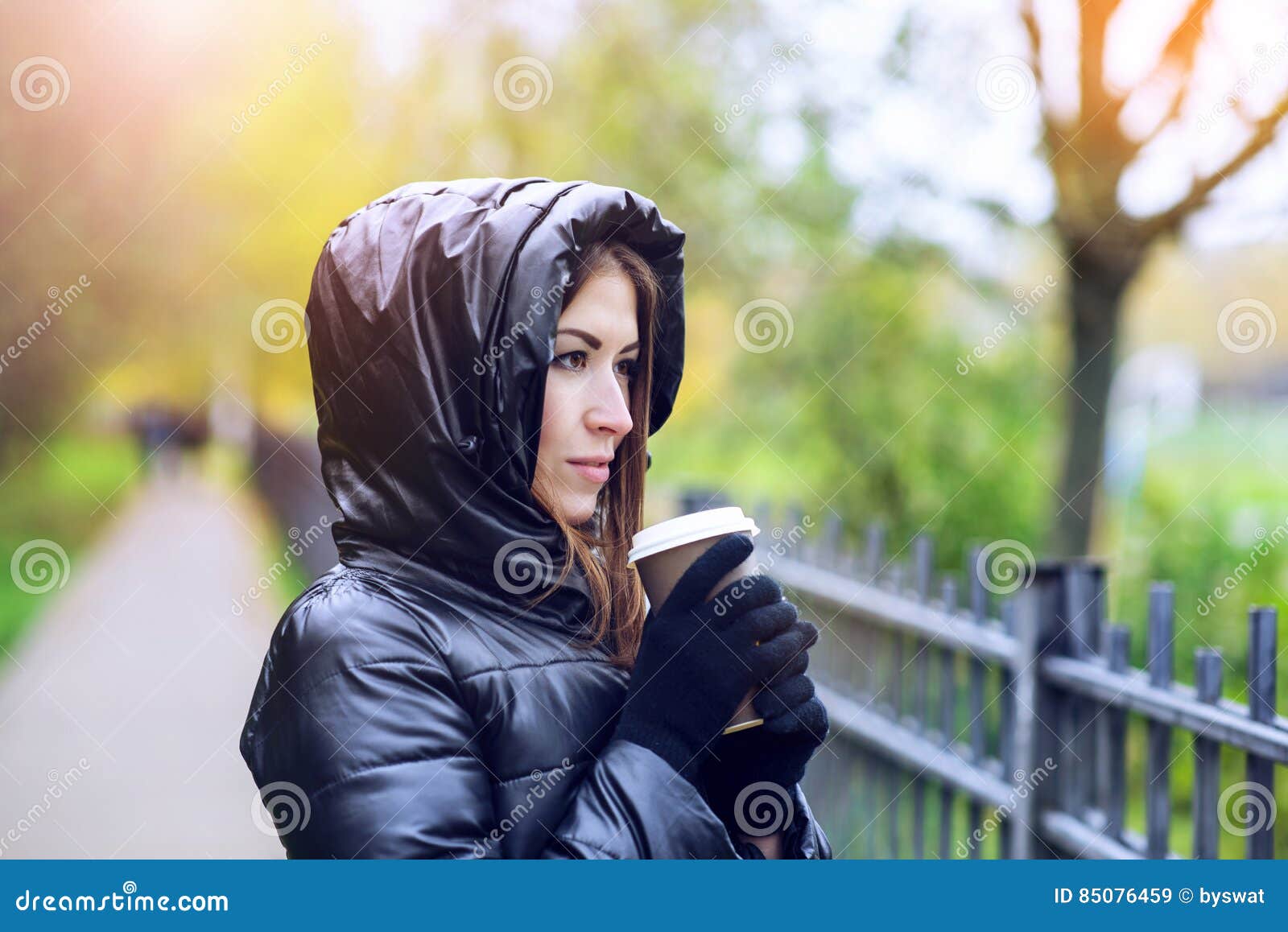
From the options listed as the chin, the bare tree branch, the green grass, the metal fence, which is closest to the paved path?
the green grass

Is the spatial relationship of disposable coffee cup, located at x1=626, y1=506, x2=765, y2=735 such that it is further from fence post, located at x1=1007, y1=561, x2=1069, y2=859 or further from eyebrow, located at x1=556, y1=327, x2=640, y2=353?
fence post, located at x1=1007, y1=561, x2=1069, y2=859

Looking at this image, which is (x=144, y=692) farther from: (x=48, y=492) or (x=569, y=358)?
(x=569, y=358)

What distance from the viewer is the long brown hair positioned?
53.4 inches

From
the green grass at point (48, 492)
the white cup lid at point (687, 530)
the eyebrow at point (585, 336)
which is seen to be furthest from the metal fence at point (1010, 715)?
the green grass at point (48, 492)

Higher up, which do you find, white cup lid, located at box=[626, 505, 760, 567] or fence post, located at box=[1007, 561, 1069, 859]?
fence post, located at box=[1007, 561, 1069, 859]

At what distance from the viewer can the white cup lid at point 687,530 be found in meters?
1.21

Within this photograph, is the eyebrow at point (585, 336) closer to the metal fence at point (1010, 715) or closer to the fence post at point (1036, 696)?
the metal fence at point (1010, 715)

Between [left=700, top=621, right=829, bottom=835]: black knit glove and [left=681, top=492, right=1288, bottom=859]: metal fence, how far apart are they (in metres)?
1.03

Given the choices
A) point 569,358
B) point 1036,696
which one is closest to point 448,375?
point 569,358

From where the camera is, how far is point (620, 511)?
58.4 inches

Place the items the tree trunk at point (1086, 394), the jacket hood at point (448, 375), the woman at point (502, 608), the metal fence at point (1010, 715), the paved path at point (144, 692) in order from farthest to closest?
1. the tree trunk at point (1086, 394)
2. the paved path at point (144, 692)
3. the metal fence at point (1010, 715)
4. the jacket hood at point (448, 375)
5. the woman at point (502, 608)

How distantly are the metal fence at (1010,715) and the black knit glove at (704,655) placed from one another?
1.10 m
